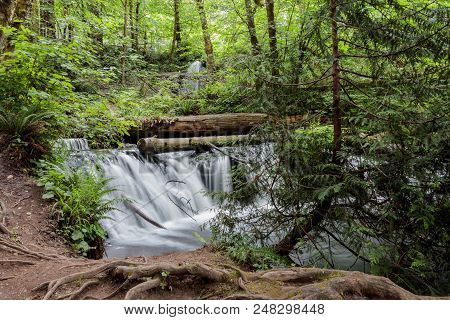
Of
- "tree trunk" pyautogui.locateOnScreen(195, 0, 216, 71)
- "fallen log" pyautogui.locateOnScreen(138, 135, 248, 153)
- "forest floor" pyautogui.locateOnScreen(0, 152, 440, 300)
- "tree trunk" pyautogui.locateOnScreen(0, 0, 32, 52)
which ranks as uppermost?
"tree trunk" pyautogui.locateOnScreen(195, 0, 216, 71)

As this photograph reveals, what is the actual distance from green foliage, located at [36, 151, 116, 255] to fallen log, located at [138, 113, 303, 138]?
177 inches

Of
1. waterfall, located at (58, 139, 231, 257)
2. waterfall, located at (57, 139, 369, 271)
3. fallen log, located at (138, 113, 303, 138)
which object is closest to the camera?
waterfall, located at (57, 139, 369, 271)

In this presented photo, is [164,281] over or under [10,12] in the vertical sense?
under

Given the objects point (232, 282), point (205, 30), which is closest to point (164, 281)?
point (232, 282)

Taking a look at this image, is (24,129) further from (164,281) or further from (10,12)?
(164,281)

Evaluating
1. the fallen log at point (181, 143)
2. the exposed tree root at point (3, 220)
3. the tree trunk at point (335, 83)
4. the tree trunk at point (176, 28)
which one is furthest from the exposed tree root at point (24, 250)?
the tree trunk at point (176, 28)

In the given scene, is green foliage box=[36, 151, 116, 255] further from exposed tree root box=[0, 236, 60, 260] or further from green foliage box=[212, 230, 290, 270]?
green foliage box=[212, 230, 290, 270]

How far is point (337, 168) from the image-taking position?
4367 millimetres

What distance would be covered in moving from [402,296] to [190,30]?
60.0ft

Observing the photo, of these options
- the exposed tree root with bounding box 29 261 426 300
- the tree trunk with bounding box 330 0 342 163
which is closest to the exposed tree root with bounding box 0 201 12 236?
the exposed tree root with bounding box 29 261 426 300

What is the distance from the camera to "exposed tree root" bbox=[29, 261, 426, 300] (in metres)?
2.67

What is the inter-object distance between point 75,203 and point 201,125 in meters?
5.84

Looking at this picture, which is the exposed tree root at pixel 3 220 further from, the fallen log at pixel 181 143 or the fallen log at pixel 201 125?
the fallen log at pixel 201 125

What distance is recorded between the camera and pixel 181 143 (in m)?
9.72
